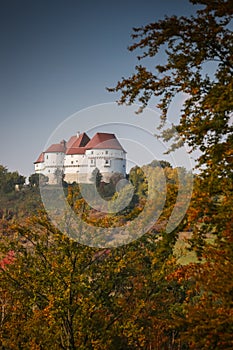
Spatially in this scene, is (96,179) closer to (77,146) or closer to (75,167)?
(75,167)

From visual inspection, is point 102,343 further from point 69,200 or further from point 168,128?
point 168,128

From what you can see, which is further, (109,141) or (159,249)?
(109,141)

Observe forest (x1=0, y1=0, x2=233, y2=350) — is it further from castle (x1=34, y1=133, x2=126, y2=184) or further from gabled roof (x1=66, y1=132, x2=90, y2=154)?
gabled roof (x1=66, y1=132, x2=90, y2=154)

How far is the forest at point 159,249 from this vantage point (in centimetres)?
815

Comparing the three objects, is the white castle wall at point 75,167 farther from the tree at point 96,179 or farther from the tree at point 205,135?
the tree at point 205,135

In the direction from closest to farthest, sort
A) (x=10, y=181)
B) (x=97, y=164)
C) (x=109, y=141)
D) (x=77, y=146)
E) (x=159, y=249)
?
(x=159, y=249) < (x=109, y=141) < (x=77, y=146) < (x=97, y=164) < (x=10, y=181)

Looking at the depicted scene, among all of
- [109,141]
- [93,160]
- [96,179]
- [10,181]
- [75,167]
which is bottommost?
[96,179]

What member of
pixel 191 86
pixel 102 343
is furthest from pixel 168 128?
pixel 102 343

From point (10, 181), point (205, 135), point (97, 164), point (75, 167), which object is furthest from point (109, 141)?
point (10, 181)

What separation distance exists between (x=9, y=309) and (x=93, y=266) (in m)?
5.38

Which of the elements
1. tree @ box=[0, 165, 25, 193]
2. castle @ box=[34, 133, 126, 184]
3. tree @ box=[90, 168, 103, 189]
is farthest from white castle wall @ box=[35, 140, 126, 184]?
tree @ box=[0, 165, 25, 193]

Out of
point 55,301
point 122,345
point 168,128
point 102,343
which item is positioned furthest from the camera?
point 122,345

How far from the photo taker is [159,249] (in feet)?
29.1

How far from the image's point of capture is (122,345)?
17.8 meters
